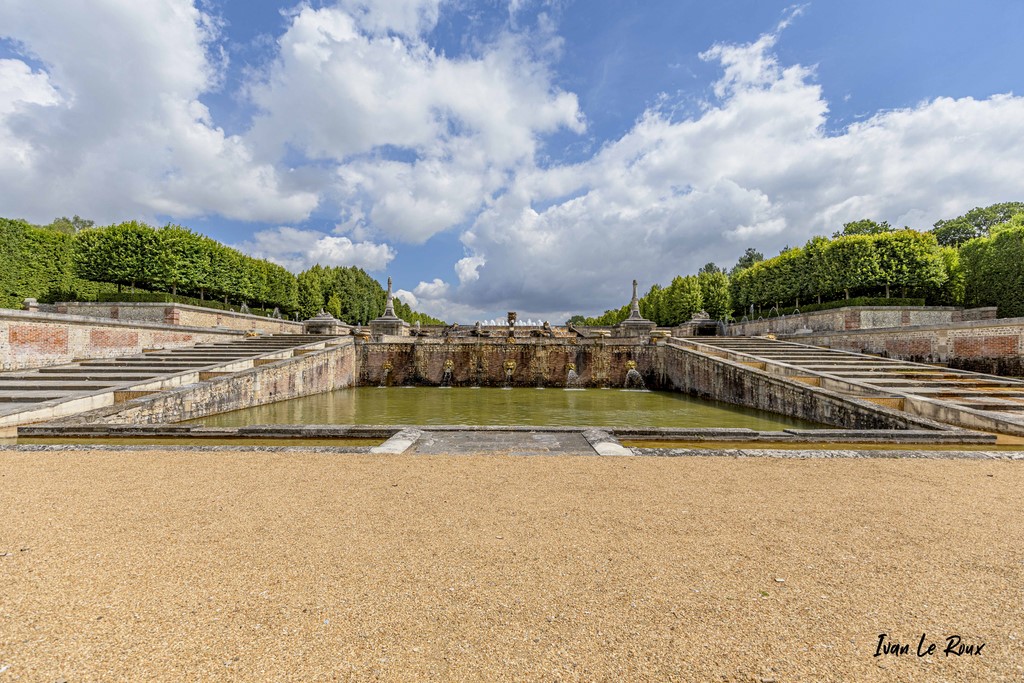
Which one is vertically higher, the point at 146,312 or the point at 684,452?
the point at 146,312

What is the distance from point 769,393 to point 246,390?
17645mm

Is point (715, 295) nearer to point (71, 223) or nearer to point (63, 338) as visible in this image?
point (63, 338)

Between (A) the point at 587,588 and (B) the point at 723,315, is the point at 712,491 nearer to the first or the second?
(A) the point at 587,588

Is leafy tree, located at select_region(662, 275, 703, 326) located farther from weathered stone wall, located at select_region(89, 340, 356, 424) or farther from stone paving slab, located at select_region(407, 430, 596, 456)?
stone paving slab, located at select_region(407, 430, 596, 456)

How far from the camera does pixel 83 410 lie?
975 cm

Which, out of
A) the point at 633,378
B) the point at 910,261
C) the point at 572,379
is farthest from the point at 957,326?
the point at 910,261

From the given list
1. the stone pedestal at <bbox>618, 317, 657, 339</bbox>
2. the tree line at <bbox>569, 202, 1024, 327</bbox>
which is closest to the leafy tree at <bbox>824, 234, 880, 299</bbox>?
the tree line at <bbox>569, 202, 1024, 327</bbox>

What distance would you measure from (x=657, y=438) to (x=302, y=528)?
244 inches

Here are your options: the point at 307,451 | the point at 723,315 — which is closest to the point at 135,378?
the point at 307,451

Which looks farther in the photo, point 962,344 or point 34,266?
point 34,266

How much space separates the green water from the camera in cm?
1195

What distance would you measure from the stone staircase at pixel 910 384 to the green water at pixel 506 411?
6.30 feet

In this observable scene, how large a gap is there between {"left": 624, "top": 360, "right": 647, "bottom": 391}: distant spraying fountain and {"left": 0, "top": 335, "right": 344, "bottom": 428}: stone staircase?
625 inches

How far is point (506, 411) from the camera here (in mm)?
14297
